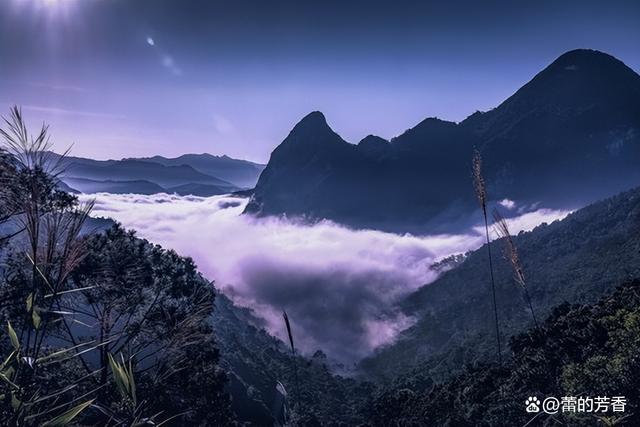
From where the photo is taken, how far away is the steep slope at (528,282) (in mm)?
101875

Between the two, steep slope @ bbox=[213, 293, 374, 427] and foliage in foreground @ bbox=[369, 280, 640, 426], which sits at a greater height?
foliage in foreground @ bbox=[369, 280, 640, 426]

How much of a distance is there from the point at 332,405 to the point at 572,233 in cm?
10776

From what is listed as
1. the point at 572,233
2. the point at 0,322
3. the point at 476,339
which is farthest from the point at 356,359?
the point at 0,322

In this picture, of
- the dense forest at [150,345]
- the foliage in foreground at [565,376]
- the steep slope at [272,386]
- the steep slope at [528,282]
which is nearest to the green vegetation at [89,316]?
the dense forest at [150,345]

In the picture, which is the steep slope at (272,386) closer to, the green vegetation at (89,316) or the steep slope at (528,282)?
the steep slope at (528,282)

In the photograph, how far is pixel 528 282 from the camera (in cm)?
13050

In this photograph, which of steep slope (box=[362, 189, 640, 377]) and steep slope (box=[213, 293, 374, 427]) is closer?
steep slope (box=[213, 293, 374, 427])

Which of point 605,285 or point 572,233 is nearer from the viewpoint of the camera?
point 605,285

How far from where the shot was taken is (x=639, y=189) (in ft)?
477

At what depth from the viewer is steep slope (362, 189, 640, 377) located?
10188cm

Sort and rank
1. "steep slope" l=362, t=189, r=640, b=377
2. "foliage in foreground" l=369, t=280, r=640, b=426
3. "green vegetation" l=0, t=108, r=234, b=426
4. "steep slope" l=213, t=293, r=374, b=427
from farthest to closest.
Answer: "steep slope" l=362, t=189, r=640, b=377, "steep slope" l=213, t=293, r=374, b=427, "foliage in foreground" l=369, t=280, r=640, b=426, "green vegetation" l=0, t=108, r=234, b=426

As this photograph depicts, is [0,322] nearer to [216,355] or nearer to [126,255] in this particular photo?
[126,255]

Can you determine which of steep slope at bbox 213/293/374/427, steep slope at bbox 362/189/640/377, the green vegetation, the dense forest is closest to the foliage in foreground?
the dense forest

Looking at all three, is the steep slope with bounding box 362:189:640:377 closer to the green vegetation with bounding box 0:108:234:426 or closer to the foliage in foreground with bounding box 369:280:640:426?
the foliage in foreground with bounding box 369:280:640:426
